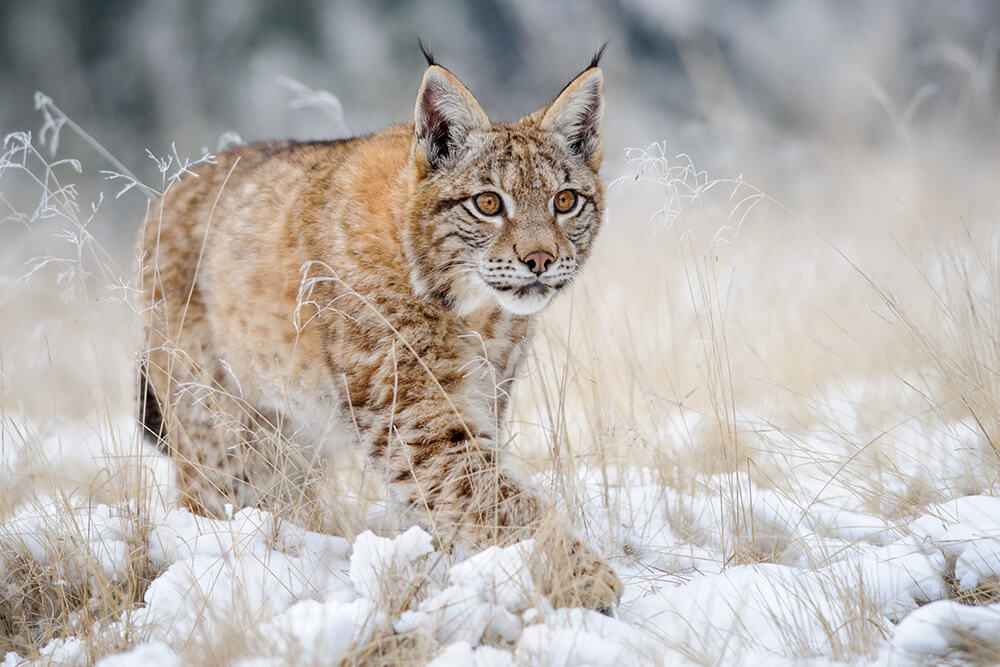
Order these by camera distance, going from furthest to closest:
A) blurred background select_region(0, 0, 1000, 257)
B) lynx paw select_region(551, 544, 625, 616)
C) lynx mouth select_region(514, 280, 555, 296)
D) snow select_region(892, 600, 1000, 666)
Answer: blurred background select_region(0, 0, 1000, 257) < lynx mouth select_region(514, 280, 555, 296) < lynx paw select_region(551, 544, 625, 616) < snow select_region(892, 600, 1000, 666)

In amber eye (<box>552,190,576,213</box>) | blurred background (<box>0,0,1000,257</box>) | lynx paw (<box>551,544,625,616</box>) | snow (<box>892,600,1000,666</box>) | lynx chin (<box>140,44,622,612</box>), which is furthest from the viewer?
blurred background (<box>0,0,1000,257</box>)

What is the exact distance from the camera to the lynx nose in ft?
10.3

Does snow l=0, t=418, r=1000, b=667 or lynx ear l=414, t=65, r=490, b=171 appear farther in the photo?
lynx ear l=414, t=65, r=490, b=171

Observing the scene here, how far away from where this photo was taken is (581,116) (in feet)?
11.6

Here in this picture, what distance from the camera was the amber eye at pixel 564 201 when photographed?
3.37m

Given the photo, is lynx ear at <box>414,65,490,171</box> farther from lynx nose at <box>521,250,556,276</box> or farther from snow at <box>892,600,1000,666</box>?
snow at <box>892,600,1000,666</box>

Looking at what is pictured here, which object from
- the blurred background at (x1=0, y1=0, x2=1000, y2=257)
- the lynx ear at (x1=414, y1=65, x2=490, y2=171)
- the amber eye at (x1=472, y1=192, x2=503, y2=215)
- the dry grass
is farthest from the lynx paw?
the blurred background at (x1=0, y1=0, x2=1000, y2=257)

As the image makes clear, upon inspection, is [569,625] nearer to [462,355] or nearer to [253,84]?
[462,355]

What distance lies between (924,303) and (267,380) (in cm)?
460

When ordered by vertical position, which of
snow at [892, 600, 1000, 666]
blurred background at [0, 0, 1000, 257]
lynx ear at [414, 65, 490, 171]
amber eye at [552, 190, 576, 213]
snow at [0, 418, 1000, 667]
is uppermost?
blurred background at [0, 0, 1000, 257]

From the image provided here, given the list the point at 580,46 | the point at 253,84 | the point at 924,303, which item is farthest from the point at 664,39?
the point at 924,303

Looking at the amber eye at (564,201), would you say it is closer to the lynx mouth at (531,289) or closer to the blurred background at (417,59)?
the lynx mouth at (531,289)

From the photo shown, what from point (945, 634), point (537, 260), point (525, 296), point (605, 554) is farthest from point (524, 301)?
point (945, 634)

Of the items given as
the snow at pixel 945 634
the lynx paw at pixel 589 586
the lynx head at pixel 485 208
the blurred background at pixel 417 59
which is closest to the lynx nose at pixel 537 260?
the lynx head at pixel 485 208
